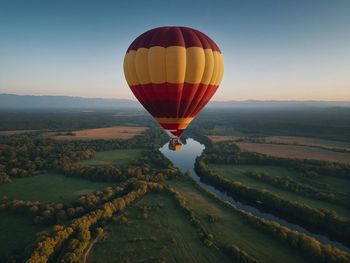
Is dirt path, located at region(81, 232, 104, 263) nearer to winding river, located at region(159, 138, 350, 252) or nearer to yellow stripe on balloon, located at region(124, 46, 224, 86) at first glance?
yellow stripe on balloon, located at region(124, 46, 224, 86)

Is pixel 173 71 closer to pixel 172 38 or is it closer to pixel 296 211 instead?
pixel 172 38

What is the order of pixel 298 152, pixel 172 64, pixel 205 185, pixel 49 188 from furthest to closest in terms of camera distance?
pixel 298 152 → pixel 205 185 → pixel 49 188 → pixel 172 64

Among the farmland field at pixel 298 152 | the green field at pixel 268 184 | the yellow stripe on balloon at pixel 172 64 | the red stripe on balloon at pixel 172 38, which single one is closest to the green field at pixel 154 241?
the yellow stripe on balloon at pixel 172 64

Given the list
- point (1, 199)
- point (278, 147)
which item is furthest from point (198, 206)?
point (278, 147)

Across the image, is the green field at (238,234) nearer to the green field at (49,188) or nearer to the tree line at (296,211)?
the tree line at (296,211)

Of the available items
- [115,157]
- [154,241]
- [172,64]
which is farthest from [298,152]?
[172,64]

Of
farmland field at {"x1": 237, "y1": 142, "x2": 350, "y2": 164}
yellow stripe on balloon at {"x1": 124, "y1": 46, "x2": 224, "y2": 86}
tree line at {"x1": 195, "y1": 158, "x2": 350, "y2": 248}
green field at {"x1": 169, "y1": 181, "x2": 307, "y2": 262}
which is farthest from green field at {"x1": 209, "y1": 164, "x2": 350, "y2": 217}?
yellow stripe on balloon at {"x1": 124, "y1": 46, "x2": 224, "y2": 86}

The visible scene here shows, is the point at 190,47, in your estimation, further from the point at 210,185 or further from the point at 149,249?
the point at 210,185
